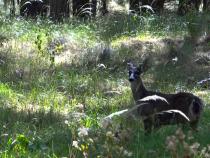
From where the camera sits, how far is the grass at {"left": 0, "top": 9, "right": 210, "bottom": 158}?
6.33m

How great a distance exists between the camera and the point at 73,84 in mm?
10367

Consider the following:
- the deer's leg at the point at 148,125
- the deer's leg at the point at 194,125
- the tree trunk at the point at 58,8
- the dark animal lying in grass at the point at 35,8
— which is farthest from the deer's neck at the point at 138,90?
the dark animal lying in grass at the point at 35,8

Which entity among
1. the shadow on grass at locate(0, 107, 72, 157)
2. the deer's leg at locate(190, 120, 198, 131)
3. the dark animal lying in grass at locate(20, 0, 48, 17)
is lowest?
the shadow on grass at locate(0, 107, 72, 157)

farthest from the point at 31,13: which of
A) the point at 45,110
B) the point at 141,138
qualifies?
the point at 141,138

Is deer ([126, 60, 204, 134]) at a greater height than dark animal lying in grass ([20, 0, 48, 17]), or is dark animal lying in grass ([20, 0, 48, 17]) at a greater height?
dark animal lying in grass ([20, 0, 48, 17])

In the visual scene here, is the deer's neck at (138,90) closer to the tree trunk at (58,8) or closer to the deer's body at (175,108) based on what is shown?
the deer's body at (175,108)

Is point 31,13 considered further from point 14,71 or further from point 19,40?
point 14,71

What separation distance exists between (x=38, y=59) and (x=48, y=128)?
4.10 metres

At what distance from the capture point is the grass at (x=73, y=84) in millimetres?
6332

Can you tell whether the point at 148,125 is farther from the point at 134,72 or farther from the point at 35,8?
the point at 35,8

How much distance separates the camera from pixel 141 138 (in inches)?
274

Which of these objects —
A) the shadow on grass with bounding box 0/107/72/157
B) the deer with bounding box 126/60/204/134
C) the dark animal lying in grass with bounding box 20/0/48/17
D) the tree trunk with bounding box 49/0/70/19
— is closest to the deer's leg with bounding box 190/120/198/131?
the deer with bounding box 126/60/204/134

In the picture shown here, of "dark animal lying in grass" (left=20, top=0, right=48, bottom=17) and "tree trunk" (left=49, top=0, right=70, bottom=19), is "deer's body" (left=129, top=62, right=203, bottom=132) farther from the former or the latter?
"dark animal lying in grass" (left=20, top=0, right=48, bottom=17)

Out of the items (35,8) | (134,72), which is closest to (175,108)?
(134,72)
